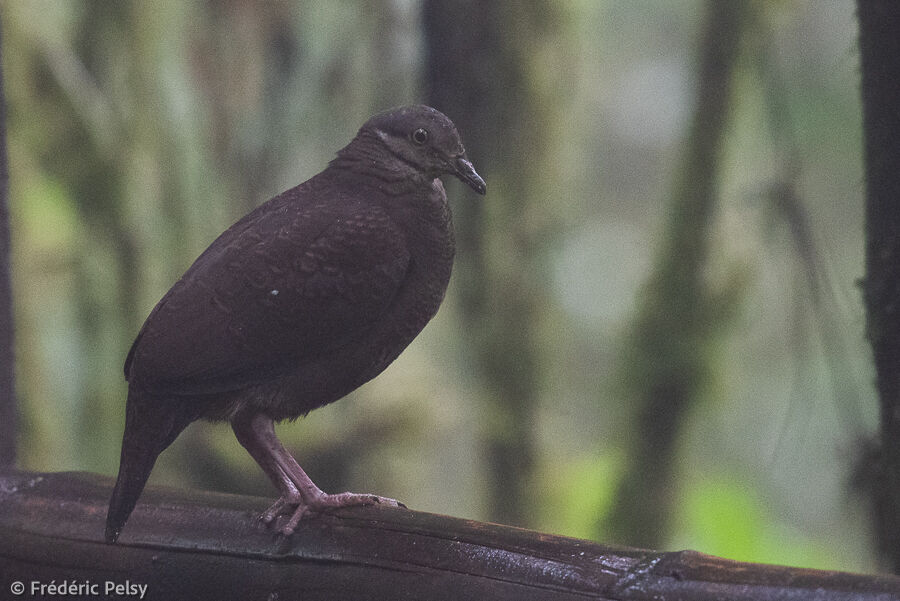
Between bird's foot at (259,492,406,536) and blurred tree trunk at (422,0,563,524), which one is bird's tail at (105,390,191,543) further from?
blurred tree trunk at (422,0,563,524)

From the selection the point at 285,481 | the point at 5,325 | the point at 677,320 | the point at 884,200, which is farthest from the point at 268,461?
the point at 677,320

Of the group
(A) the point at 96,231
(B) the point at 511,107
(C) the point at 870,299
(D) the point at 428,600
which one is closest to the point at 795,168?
(C) the point at 870,299

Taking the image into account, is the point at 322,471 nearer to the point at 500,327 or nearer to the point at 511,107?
the point at 500,327

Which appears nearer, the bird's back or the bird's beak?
the bird's back

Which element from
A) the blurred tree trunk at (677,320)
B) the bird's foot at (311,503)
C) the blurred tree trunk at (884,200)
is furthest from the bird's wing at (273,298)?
the blurred tree trunk at (677,320)

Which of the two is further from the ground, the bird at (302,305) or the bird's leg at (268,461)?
the bird at (302,305)

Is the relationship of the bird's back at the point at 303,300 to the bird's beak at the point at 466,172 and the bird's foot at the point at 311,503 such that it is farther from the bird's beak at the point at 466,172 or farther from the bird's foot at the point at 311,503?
the bird's foot at the point at 311,503

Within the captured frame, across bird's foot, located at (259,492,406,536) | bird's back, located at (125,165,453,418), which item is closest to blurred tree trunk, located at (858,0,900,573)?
bird's back, located at (125,165,453,418)
